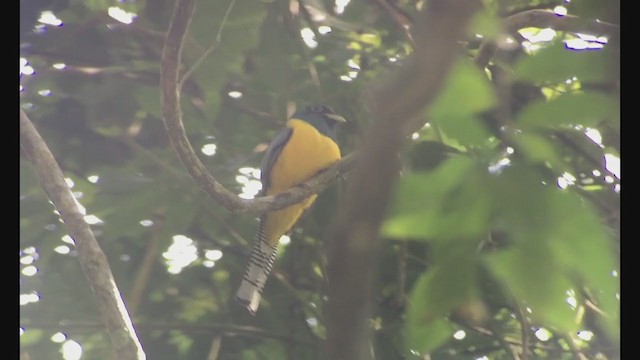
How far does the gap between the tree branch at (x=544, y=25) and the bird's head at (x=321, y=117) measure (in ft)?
1.16

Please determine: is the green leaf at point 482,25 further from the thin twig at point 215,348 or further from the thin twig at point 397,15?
the thin twig at point 215,348

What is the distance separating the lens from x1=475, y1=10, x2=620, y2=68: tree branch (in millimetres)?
413

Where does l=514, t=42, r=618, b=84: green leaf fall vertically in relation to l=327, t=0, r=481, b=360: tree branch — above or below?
above

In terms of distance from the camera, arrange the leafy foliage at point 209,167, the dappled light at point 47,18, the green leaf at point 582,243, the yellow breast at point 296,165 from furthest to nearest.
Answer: the yellow breast at point 296,165
the dappled light at point 47,18
the leafy foliage at point 209,167
the green leaf at point 582,243

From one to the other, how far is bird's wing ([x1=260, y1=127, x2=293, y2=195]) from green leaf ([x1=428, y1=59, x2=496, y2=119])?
0.68 meters

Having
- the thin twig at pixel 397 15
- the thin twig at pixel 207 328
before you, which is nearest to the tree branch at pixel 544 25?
the thin twig at pixel 397 15

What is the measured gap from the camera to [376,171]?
538mm

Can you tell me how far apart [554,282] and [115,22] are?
2.59ft

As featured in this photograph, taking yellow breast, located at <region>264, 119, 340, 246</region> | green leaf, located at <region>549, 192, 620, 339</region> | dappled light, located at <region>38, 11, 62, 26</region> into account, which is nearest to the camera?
green leaf, located at <region>549, 192, 620, 339</region>

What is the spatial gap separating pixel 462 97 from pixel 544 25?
0.33 meters

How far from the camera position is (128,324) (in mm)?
818

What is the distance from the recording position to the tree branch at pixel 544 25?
41cm

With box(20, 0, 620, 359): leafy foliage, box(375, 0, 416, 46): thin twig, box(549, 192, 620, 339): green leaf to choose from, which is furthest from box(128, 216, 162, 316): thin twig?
box(549, 192, 620, 339): green leaf

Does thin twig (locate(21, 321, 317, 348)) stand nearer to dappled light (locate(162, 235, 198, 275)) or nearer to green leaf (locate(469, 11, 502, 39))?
dappled light (locate(162, 235, 198, 275))
